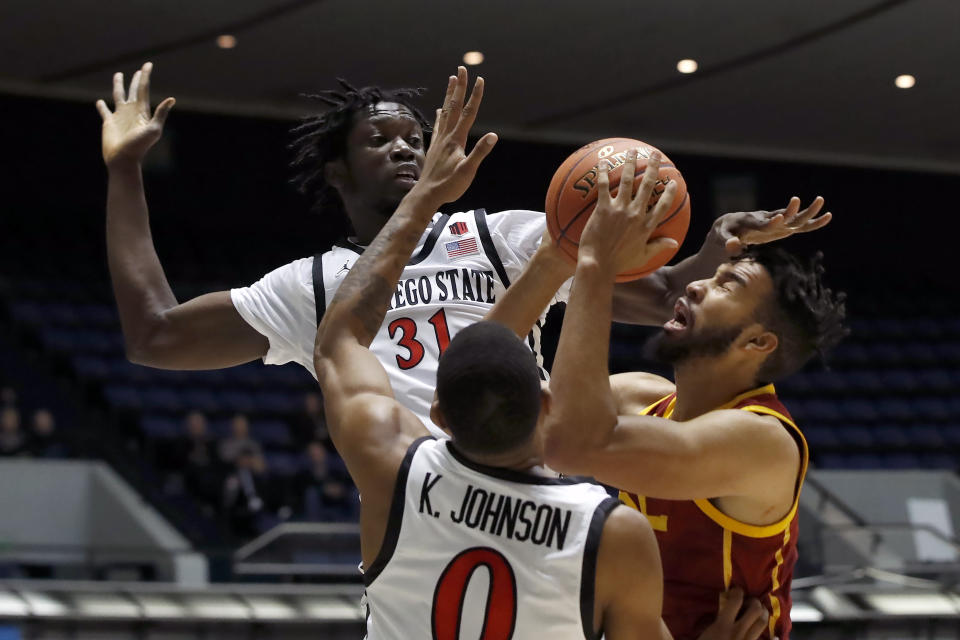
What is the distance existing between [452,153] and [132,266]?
125cm

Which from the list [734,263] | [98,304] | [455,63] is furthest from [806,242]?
[734,263]

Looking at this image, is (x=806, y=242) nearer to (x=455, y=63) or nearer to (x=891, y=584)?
(x=455, y=63)

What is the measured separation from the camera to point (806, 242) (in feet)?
62.3

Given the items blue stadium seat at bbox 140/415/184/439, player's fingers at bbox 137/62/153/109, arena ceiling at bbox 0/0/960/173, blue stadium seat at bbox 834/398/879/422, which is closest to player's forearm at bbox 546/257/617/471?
player's fingers at bbox 137/62/153/109

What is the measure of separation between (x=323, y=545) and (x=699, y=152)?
1060cm

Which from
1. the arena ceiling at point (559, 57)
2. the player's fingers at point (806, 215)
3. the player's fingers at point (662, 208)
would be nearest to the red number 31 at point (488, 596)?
the player's fingers at point (662, 208)

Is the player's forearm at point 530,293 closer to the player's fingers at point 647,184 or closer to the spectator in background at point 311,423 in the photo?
the player's fingers at point 647,184

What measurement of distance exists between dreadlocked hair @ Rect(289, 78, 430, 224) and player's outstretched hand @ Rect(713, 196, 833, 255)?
104 centimetres

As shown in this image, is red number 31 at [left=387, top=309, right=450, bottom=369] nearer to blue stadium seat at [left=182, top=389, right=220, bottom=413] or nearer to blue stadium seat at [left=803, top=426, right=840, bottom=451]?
blue stadium seat at [left=182, top=389, right=220, bottom=413]

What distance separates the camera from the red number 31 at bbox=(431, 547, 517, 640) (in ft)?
8.95

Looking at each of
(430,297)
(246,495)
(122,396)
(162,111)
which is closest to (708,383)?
(430,297)

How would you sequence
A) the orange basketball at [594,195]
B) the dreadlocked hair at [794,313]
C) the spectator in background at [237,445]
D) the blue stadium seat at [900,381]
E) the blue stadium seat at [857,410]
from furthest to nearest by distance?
the blue stadium seat at [900,381] → the blue stadium seat at [857,410] → the spectator in background at [237,445] → the dreadlocked hair at [794,313] → the orange basketball at [594,195]

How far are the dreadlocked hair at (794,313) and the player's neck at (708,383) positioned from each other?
0.20ft

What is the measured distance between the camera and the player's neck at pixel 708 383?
347cm
